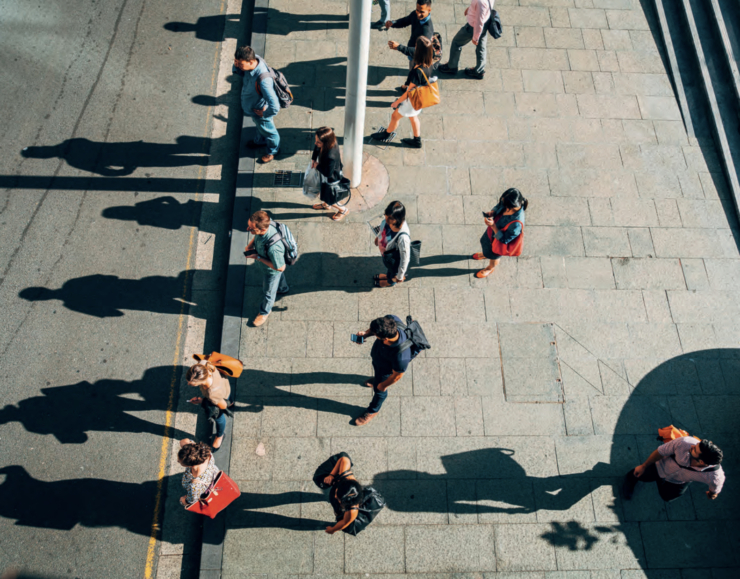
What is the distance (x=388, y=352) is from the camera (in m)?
5.76

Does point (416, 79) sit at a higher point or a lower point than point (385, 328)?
higher

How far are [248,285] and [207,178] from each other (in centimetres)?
231

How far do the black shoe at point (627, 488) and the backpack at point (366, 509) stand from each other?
3.65 metres

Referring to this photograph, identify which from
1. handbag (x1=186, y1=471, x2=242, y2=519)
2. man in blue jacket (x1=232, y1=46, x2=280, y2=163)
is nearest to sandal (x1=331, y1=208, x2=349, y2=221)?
man in blue jacket (x1=232, y1=46, x2=280, y2=163)

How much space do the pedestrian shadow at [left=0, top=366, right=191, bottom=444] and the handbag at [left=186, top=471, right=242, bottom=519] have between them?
1.55 m

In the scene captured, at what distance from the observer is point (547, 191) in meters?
8.68

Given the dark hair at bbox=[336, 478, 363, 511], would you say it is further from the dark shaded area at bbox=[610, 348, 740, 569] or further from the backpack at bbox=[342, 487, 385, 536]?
the dark shaded area at bbox=[610, 348, 740, 569]

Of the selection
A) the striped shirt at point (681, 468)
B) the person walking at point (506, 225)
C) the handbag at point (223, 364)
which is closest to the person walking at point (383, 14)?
the person walking at point (506, 225)

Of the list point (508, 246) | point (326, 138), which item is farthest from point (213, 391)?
point (508, 246)

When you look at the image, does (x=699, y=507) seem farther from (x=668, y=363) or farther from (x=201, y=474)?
(x=201, y=474)

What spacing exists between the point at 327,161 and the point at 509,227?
104 inches

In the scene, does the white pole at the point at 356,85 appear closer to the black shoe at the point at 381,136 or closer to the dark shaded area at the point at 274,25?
the black shoe at the point at 381,136

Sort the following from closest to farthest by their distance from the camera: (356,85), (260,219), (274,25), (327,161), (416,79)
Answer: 1. (260,219)
2. (356,85)
3. (327,161)
4. (416,79)
5. (274,25)

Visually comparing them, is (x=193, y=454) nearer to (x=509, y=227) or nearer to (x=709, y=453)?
(x=509, y=227)
